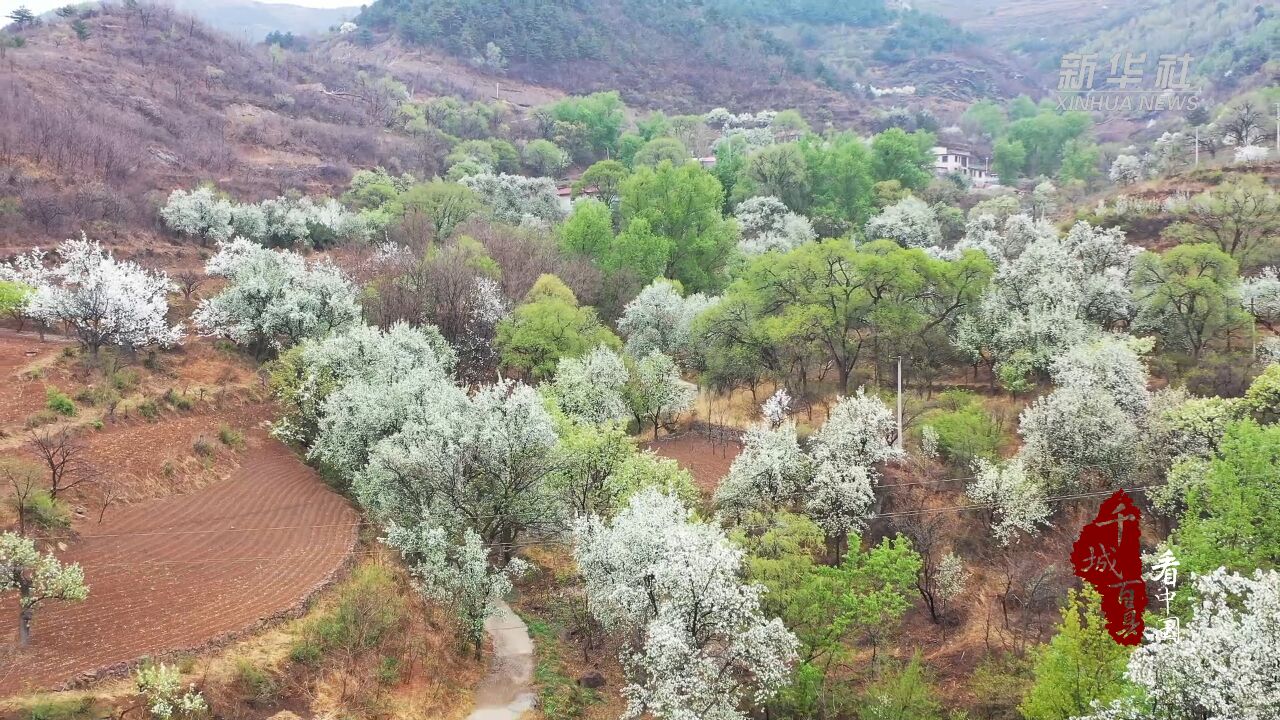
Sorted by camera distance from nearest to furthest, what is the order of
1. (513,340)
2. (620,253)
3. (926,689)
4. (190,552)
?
(926,689) → (190,552) → (513,340) → (620,253)

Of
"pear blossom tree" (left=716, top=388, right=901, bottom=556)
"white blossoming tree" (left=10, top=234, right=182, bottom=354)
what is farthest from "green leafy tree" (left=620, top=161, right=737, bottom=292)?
"pear blossom tree" (left=716, top=388, right=901, bottom=556)

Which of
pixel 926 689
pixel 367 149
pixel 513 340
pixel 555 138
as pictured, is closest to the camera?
pixel 926 689

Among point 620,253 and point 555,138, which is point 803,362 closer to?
point 620,253

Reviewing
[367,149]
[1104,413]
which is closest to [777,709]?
[1104,413]

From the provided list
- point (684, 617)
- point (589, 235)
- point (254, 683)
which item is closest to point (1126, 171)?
point (589, 235)

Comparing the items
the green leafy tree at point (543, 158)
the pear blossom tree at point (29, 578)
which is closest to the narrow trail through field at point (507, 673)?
the pear blossom tree at point (29, 578)
